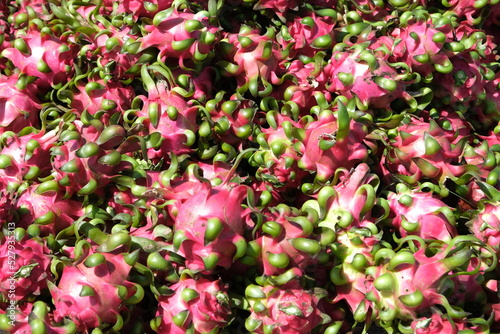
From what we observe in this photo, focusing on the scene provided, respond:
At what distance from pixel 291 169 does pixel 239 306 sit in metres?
0.43

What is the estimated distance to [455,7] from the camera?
6.36ft

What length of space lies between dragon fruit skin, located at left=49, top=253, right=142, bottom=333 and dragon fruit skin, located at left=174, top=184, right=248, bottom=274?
173mm

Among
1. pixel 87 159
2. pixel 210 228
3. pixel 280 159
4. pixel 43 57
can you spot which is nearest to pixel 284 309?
pixel 210 228

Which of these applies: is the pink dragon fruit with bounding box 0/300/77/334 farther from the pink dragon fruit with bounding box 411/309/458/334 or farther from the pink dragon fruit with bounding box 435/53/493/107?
the pink dragon fruit with bounding box 435/53/493/107

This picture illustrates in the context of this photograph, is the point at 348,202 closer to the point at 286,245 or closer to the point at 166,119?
the point at 286,245

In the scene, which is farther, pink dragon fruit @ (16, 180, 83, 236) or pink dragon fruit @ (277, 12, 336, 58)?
pink dragon fruit @ (277, 12, 336, 58)

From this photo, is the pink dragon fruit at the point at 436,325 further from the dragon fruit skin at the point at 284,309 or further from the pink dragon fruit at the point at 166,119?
the pink dragon fruit at the point at 166,119

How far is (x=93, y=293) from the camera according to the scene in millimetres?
1182

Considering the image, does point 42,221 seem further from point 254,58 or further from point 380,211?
point 380,211

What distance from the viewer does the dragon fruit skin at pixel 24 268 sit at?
1279 millimetres

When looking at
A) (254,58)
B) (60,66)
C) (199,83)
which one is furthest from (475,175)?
(60,66)

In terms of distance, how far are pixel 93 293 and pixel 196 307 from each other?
0.26 metres

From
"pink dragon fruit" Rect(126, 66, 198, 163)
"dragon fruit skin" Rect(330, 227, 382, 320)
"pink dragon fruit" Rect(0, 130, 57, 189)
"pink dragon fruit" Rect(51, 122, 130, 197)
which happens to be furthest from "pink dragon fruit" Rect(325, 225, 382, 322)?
"pink dragon fruit" Rect(0, 130, 57, 189)

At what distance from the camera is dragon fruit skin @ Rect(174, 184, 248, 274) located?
3.93 feet
